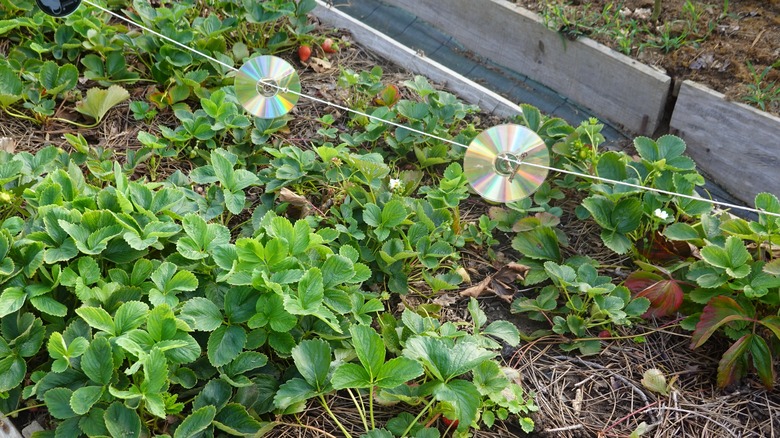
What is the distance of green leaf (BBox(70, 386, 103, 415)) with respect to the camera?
5.11 ft

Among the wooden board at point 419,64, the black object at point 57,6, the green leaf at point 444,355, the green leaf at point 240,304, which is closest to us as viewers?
the green leaf at point 444,355

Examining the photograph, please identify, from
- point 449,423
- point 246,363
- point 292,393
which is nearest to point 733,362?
point 449,423

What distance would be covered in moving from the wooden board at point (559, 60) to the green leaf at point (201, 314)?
2060 millimetres

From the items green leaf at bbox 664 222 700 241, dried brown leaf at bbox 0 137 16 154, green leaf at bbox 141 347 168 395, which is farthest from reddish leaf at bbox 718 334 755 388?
dried brown leaf at bbox 0 137 16 154

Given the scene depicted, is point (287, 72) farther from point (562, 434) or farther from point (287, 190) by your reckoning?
point (562, 434)

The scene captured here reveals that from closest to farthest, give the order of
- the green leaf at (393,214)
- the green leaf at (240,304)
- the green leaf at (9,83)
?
the green leaf at (240,304) < the green leaf at (393,214) < the green leaf at (9,83)

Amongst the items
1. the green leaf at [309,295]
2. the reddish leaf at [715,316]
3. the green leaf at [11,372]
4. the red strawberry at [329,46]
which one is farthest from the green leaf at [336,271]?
the red strawberry at [329,46]

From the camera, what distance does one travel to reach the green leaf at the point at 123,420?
1.60 metres

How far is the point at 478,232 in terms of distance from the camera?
2.32 m

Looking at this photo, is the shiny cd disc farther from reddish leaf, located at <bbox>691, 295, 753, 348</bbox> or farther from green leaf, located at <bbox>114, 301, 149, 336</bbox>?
green leaf, located at <bbox>114, 301, 149, 336</bbox>

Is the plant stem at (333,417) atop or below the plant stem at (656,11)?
below

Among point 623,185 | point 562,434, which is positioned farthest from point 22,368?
point 623,185

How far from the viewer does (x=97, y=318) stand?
1.67 meters

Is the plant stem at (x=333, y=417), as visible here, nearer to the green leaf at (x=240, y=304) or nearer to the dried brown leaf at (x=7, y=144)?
the green leaf at (x=240, y=304)
